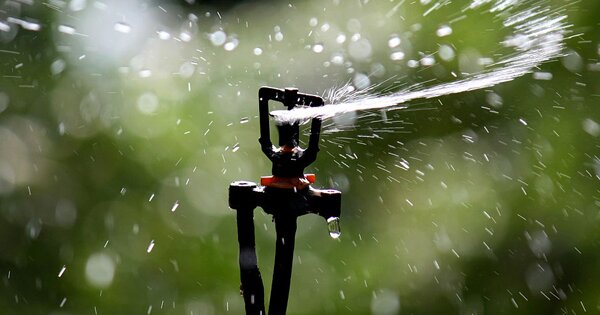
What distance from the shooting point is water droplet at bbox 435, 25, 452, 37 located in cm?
259

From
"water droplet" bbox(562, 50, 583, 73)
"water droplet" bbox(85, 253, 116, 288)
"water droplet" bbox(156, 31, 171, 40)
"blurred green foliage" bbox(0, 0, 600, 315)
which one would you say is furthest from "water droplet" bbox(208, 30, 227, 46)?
"water droplet" bbox(562, 50, 583, 73)

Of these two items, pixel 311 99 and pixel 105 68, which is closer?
pixel 311 99

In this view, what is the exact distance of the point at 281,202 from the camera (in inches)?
22.9

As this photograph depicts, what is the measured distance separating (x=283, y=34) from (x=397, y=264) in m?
0.99

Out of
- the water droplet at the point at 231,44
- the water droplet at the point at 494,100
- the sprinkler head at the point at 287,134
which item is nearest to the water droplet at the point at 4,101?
the water droplet at the point at 231,44

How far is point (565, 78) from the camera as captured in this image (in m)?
2.58

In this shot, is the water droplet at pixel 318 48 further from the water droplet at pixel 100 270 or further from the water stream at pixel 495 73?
the water droplet at pixel 100 270

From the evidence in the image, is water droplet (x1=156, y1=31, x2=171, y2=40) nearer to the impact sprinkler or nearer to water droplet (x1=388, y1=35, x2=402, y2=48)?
water droplet (x1=388, y1=35, x2=402, y2=48)

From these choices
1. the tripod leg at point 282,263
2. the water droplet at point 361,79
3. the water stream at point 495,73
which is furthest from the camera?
the water droplet at point 361,79

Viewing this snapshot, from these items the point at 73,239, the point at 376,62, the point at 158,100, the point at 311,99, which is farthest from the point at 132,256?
the point at 311,99

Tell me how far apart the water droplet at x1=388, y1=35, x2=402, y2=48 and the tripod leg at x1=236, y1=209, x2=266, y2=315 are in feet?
6.85

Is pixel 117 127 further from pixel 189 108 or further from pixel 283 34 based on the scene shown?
pixel 283 34

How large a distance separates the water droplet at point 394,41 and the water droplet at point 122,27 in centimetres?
100

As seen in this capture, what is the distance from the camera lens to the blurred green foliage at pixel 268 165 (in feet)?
8.45
